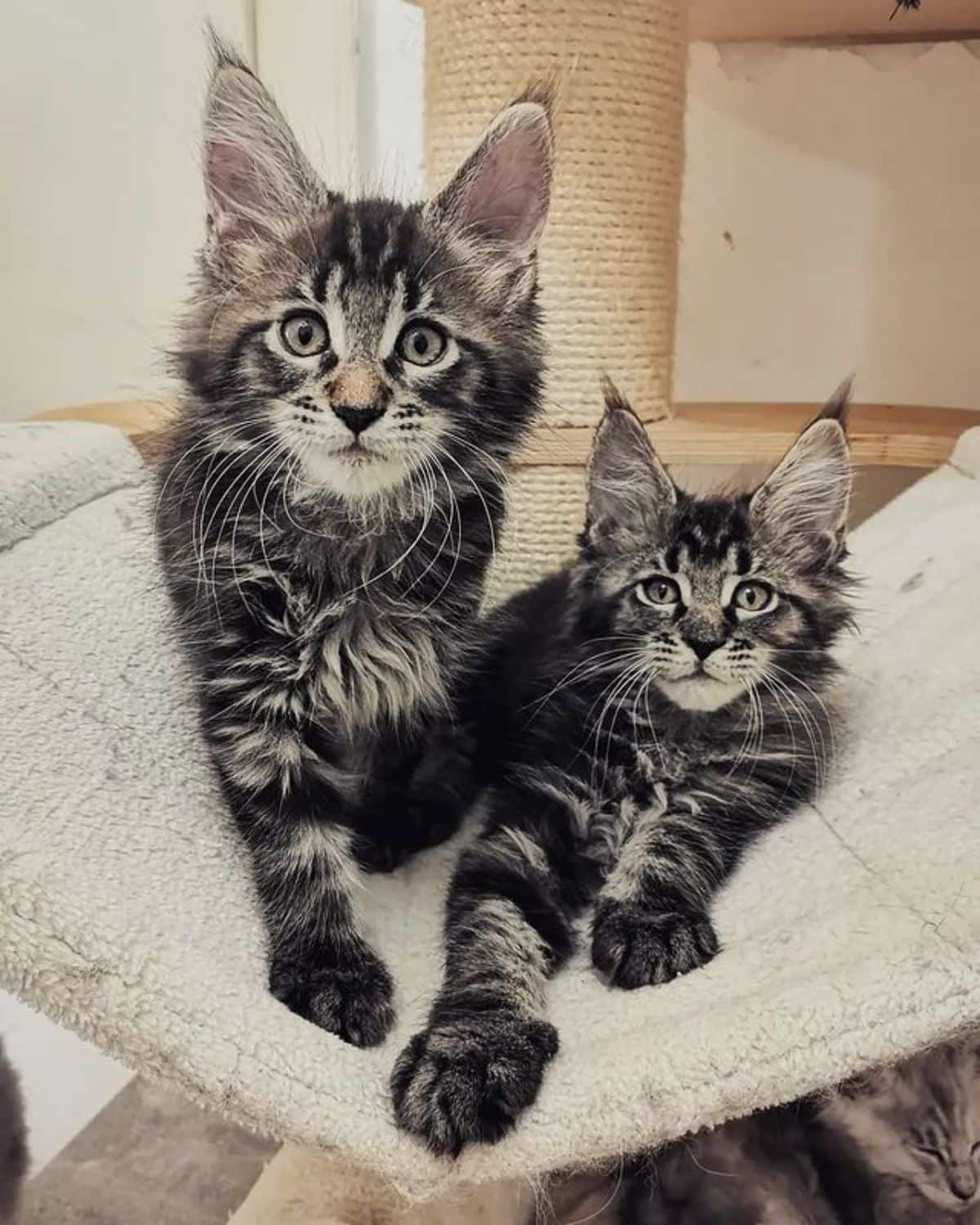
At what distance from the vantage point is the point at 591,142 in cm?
180

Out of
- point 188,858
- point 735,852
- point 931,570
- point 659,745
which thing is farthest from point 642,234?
point 188,858

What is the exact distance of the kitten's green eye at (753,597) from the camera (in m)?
1.31

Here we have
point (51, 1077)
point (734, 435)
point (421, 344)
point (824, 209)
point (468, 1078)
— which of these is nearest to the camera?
point (468, 1078)

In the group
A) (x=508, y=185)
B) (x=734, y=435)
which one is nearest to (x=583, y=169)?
(x=734, y=435)

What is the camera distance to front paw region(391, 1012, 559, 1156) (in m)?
0.89

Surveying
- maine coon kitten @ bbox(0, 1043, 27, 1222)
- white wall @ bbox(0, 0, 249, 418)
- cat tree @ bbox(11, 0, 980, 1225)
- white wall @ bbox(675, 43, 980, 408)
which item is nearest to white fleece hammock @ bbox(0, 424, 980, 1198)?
cat tree @ bbox(11, 0, 980, 1225)

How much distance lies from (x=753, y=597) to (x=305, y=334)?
1.92 feet

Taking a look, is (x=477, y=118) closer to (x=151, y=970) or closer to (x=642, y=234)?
(x=642, y=234)

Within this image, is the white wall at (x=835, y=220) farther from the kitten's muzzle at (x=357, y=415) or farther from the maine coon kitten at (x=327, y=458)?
the kitten's muzzle at (x=357, y=415)

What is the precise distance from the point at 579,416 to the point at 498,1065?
1228 mm

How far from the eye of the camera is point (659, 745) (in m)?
1.36

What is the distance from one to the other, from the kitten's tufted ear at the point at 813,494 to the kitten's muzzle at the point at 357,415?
1.75 ft

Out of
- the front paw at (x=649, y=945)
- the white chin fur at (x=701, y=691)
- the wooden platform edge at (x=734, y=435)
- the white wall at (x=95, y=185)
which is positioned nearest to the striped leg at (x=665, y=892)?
the front paw at (x=649, y=945)

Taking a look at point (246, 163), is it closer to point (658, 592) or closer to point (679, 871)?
point (658, 592)
